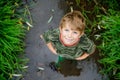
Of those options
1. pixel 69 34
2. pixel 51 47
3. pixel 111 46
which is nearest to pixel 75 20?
pixel 69 34

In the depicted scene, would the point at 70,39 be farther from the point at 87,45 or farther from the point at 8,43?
the point at 8,43

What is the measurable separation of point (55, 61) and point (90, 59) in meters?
0.51

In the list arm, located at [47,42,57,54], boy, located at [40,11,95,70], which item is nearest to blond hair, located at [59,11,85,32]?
boy, located at [40,11,95,70]

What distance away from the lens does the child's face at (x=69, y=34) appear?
4.62m

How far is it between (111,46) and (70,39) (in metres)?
0.83

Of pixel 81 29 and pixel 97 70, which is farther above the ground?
pixel 81 29

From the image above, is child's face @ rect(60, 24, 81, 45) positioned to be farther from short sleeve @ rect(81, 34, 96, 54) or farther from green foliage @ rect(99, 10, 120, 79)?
green foliage @ rect(99, 10, 120, 79)

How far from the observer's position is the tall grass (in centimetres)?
499

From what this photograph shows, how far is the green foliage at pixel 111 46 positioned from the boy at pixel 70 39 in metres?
0.33

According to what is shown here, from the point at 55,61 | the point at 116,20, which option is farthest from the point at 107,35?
the point at 55,61

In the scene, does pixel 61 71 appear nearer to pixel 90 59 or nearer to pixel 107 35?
pixel 90 59

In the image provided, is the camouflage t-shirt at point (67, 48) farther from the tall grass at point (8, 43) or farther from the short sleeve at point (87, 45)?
the tall grass at point (8, 43)

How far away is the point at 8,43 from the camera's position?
5.04 metres

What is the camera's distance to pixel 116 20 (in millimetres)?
5348
